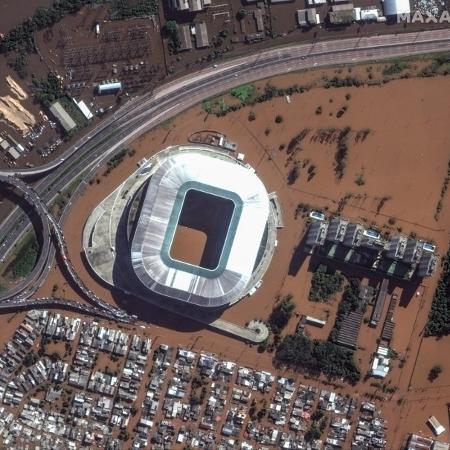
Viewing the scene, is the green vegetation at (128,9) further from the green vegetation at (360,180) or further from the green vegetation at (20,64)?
the green vegetation at (360,180)

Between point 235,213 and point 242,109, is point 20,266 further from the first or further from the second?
point 242,109

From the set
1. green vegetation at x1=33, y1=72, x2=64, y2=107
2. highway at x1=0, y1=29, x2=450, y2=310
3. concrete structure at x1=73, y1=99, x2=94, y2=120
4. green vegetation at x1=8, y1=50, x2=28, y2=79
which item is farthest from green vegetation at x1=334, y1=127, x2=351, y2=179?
green vegetation at x1=8, y1=50, x2=28, y2=79

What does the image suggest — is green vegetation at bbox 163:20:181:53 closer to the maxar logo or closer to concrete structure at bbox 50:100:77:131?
concrete structure at bbox 50:100:77:131

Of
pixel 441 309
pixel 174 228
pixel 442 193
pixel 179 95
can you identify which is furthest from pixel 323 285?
pixel 179 95

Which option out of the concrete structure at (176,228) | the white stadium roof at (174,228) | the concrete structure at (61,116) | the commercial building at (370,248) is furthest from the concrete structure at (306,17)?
the concrete structure at (61,116)

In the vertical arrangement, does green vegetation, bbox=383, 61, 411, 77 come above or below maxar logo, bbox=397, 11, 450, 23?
below

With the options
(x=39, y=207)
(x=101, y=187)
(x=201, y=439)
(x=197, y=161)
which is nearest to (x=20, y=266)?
(x=39, y=207)
